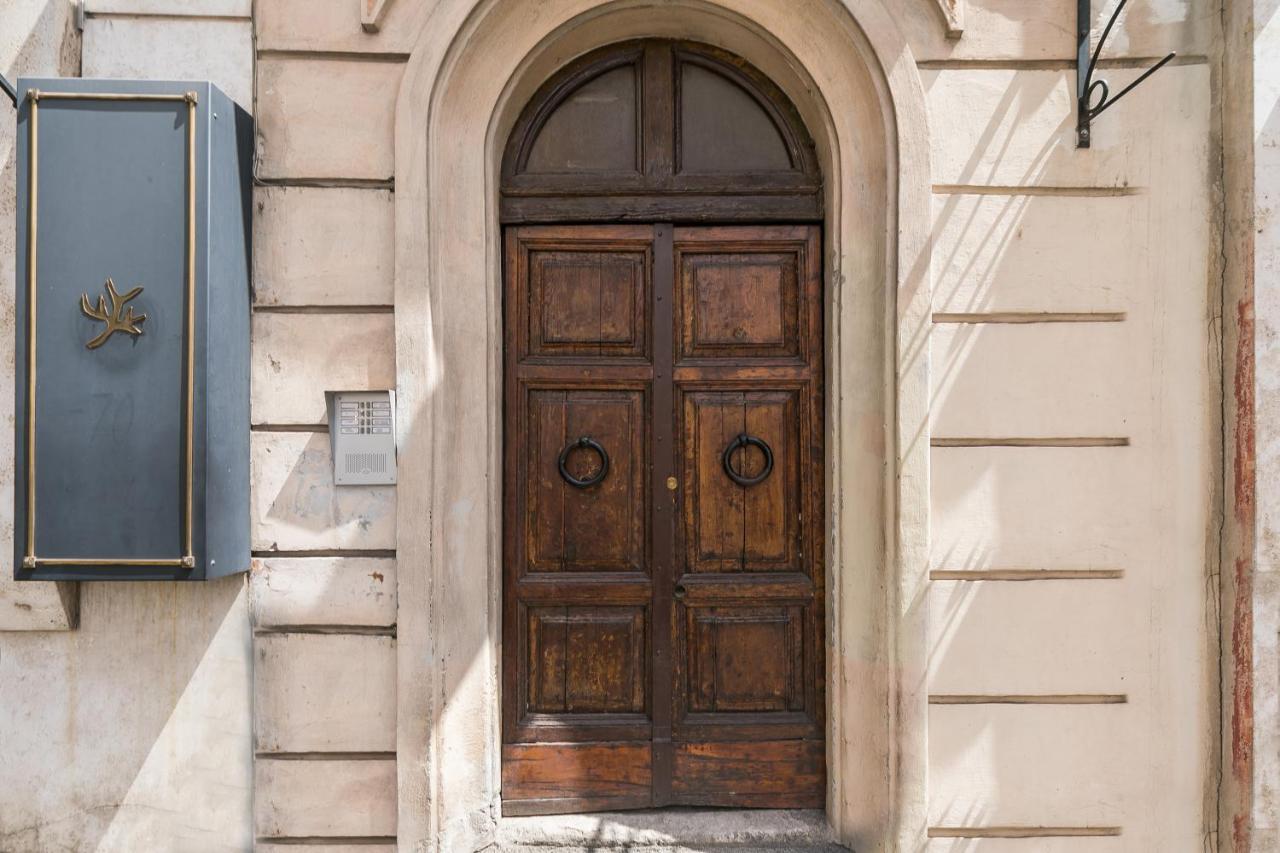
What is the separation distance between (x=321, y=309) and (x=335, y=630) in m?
1.32

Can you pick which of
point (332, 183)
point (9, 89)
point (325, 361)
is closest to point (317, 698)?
point (325, 361)

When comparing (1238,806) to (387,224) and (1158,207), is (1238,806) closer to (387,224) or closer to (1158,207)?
(1158,207)

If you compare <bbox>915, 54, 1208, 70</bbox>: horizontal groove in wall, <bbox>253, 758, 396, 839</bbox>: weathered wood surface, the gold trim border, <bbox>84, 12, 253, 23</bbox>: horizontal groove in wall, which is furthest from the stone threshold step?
<bbox>84, 12, 253, 23</bbox>: horizontal groove in wall

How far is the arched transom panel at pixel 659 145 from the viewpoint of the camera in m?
3.71

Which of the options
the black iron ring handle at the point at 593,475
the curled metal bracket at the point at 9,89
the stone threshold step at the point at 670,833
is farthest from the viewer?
the black iron ring handle at the point at 593,475

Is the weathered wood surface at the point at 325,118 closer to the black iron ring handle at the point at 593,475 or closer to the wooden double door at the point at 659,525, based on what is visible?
the wooden double door at the point at 659,525

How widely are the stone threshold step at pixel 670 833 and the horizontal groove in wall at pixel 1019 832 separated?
0.43 meters

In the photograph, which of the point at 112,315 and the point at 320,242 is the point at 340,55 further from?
the point at 112,315

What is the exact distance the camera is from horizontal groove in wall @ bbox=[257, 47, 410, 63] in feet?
11.1

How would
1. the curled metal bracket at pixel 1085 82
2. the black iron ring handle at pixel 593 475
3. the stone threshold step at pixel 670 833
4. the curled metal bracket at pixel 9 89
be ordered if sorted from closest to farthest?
the curled metal bracket at pixel 9 89, the curled metal bracket at pixel 1085 82, the stone threshold step at pixel 670 833, the black iron ring handle at pixel 593 475

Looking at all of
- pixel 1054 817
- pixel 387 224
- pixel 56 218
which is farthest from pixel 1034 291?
pixel 56 218

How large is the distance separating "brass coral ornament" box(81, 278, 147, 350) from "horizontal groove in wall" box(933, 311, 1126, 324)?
3.13 m

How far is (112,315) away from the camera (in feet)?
10.1

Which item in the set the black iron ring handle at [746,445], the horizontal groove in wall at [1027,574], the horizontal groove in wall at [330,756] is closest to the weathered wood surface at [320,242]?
the black iron ring handle at [746,445]
